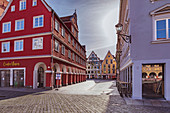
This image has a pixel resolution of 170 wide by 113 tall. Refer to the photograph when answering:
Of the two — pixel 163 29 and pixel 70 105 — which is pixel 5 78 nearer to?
A: pixel 70 105

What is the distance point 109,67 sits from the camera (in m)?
71.2

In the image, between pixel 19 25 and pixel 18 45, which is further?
pixel 19 25

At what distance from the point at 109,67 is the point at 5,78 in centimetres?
5727

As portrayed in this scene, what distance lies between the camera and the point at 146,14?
963cm

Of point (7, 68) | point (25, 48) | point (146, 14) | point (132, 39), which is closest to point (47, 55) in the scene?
point (25, 48)

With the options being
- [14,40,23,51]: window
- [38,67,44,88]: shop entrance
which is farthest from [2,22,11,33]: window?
[38,67,44,88]: shop entrance

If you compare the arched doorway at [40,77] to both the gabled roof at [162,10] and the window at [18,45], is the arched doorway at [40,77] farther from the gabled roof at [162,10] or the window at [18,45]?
the gabled roof at [162,10]

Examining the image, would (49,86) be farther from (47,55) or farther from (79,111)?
(79,111)

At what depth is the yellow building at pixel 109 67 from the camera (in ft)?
231

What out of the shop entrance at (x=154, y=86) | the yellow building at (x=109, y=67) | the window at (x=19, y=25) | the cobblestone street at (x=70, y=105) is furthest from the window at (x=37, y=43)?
the yellow building at (x=109, y=67)

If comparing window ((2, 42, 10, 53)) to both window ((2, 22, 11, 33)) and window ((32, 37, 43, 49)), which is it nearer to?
window ((2, 22, 11, 33))

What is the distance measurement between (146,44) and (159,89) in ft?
16.1

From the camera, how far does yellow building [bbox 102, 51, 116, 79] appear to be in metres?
70.5

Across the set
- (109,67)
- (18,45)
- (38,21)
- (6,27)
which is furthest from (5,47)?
(109,67)
